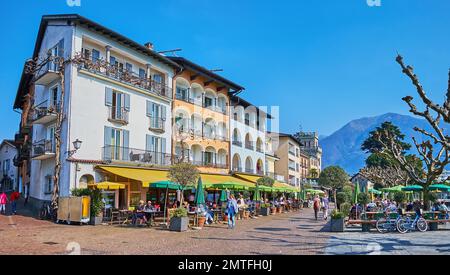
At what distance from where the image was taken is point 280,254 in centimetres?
1159

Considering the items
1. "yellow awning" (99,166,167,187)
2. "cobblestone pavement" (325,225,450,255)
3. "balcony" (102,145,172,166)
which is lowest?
"cobblestone pavement" (325,225,450,255)

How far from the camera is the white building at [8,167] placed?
4879 centimetres

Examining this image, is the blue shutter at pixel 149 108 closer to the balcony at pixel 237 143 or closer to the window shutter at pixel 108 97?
the window shutter at pixel 108 97

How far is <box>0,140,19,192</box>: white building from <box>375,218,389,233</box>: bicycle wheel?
41791 millimetres

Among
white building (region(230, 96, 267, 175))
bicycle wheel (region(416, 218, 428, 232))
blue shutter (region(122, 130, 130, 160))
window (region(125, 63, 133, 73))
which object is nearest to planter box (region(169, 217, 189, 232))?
bicycle wheel (region(416, 218, 428, 232))

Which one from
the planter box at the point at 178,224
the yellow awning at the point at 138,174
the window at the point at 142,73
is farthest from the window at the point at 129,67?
the planter box at the point at 178,224

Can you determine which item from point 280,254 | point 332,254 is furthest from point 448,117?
point 280,254

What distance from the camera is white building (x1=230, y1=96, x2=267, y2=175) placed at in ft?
150

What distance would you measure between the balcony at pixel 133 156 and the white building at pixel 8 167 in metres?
23.5

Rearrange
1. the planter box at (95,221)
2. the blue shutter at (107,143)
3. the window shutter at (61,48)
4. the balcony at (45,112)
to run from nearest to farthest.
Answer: the planter box at (95,221) < the balcony at (45,112) < the window shutter at (61,48) < the blue shutter at (107,143)

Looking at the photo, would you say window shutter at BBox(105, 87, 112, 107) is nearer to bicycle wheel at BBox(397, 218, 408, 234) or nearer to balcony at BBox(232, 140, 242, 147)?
balcony at BBox(232, 140, 242, 147)

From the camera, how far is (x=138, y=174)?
26422 mm

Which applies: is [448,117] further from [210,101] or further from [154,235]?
[210,101]

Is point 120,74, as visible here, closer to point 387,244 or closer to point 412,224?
point 412,224
